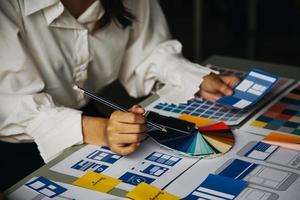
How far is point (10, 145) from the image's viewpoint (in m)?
1.29

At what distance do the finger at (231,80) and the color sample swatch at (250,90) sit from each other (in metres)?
0.02

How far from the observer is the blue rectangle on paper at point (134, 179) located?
99cm

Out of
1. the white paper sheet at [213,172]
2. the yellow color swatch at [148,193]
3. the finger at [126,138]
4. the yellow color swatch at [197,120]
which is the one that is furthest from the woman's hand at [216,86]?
the yellow color swatch at [148,193]

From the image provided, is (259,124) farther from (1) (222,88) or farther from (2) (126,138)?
(2) (126,138)

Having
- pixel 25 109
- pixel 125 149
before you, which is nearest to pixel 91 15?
pixel 25 109

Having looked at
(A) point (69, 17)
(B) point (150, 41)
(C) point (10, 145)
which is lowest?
(C) point (10, 145)

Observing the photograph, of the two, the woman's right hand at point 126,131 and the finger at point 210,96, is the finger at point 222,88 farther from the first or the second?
the woman's right hand at point 126,131

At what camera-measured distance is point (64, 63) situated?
1331mm

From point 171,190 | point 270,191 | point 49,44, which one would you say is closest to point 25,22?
point 49,44

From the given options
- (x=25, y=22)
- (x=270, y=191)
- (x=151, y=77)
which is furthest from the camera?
(x=151, y=77)

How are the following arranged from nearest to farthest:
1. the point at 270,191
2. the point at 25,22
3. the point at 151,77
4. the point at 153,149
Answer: the point at 270,191, the point at 153,149, the point at 25,22, the point at 151,77

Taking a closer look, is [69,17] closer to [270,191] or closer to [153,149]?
[153,149]

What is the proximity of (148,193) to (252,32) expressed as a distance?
249 cm

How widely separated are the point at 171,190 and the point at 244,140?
25 centimetres
